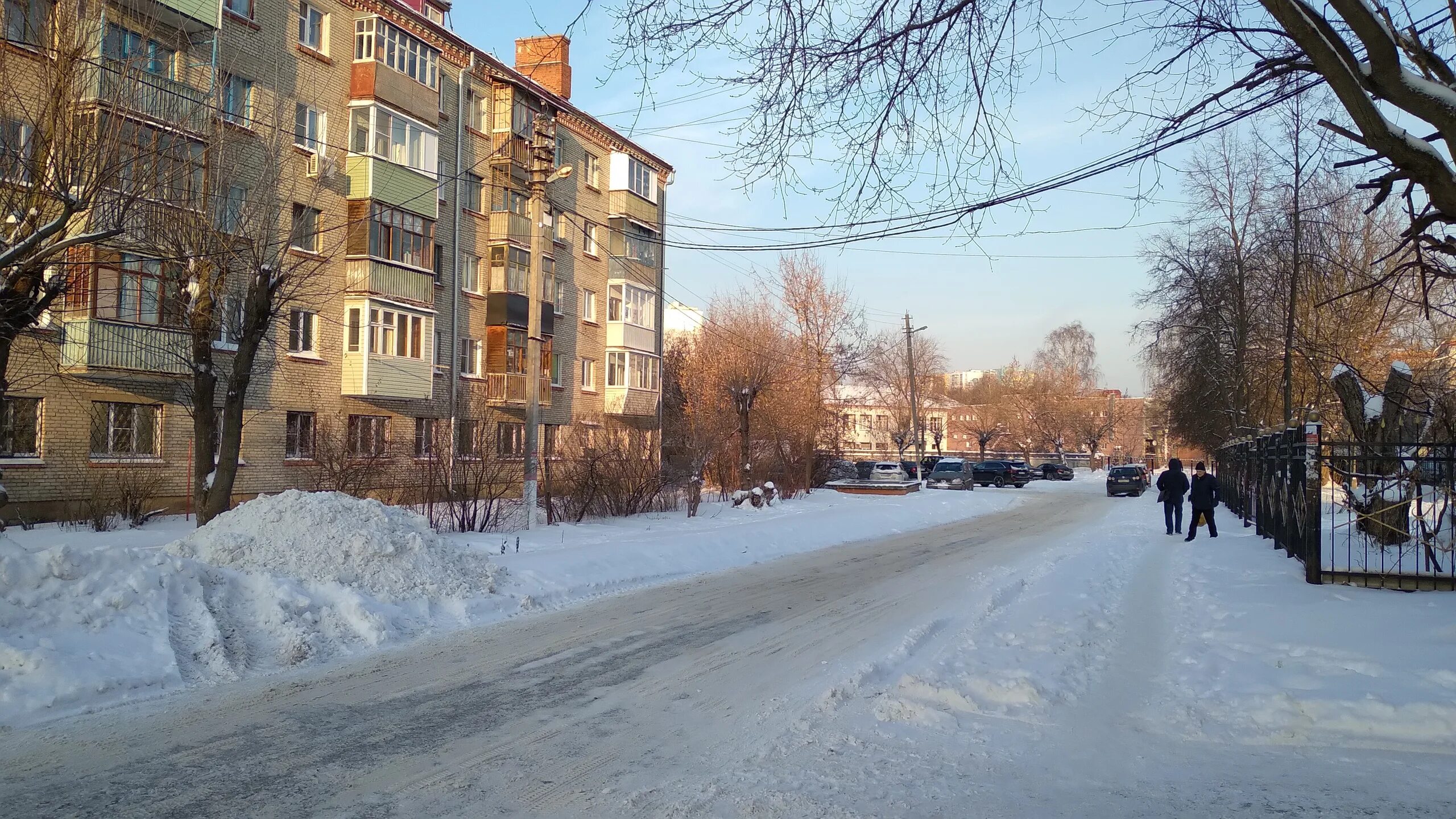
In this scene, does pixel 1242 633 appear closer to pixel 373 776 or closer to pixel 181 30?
pixel 373 776

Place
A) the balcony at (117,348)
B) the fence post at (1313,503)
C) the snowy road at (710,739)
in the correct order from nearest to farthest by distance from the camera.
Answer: the snowy road at (710,739)
the fence post at (1313,503)
the balcony at (117,348)

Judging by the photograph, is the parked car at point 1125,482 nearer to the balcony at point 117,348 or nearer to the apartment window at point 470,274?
the apartment window at point 470,274

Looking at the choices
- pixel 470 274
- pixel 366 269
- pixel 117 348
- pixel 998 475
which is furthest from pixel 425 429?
pixel 998 475

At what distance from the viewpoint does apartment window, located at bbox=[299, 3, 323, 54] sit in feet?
85.3

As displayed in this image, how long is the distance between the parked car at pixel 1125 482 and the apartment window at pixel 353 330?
34.5 m

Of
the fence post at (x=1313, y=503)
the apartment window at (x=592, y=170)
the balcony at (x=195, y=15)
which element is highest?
the apartment window at (x=592, y=170)

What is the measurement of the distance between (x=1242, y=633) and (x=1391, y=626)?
1.25 m

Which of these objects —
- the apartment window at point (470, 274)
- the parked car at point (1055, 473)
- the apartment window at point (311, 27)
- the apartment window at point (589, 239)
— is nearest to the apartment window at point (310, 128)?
the apartment window at point (311, 27)

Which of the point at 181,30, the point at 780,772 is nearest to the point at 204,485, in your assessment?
the point at 181,30

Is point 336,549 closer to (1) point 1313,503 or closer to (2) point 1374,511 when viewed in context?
(1) point 1313,503

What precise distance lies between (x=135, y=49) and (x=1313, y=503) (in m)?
15.9

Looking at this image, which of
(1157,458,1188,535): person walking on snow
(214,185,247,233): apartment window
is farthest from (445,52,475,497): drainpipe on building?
(1157,458,1188,535): person walking on snow

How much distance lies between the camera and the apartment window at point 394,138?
27.2 metres

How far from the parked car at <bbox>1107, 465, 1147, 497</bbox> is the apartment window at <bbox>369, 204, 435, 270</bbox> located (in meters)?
33.0
